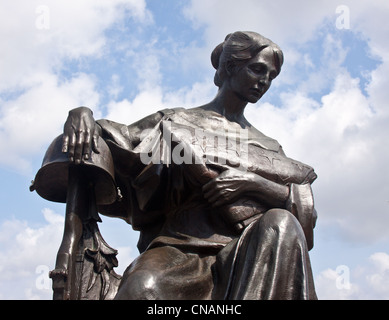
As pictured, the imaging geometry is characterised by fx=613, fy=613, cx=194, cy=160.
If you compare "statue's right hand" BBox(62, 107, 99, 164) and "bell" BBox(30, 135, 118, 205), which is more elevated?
"statue's right hand" BBox(62, 107, 99, 164)

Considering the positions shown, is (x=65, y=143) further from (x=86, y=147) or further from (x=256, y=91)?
(x=256, y=91)

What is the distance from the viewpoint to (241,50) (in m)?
5.58

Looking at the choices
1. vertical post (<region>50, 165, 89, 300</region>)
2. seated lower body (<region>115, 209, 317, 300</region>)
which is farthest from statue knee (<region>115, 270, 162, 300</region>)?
vertical post (<region>50, 165, 89, 300</region>)

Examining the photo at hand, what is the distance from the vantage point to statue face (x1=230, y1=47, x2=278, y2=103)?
554cm

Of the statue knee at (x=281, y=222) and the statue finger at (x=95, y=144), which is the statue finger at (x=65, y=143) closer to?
the statue finger at (x=95, y=144)

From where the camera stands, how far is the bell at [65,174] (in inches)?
193

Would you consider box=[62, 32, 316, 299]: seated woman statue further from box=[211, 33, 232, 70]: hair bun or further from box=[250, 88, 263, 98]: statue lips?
box=[211, 33, 232, 70]: hair bun

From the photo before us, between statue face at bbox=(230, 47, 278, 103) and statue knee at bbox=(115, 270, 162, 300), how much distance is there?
2087 mm

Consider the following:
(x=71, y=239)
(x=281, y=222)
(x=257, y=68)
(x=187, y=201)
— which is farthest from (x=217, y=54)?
(x=71, y=239)

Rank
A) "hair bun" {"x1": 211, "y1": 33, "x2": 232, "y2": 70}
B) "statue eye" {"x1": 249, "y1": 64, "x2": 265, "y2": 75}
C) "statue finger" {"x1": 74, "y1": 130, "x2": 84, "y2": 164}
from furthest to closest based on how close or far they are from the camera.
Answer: "hair bun" {"x1": 211, "y1": 33, "x2": 232, "y2": 70} < "statue eye" {"x1": 249, "y1": 64, "x2": 265, "y2": 75} < "statue finger" {"x1": 74, "y1": 130, "x2": 84, "y2": 164}

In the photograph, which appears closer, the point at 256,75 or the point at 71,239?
the point at 71,239

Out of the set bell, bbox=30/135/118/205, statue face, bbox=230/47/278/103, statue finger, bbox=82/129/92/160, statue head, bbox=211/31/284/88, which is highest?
statue head, bbox=211/31/284/88

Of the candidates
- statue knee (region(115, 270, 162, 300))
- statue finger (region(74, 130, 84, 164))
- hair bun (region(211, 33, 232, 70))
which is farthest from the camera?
hair bun (region(211, 33, 232, 70))

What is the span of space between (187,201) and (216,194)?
356 mm
